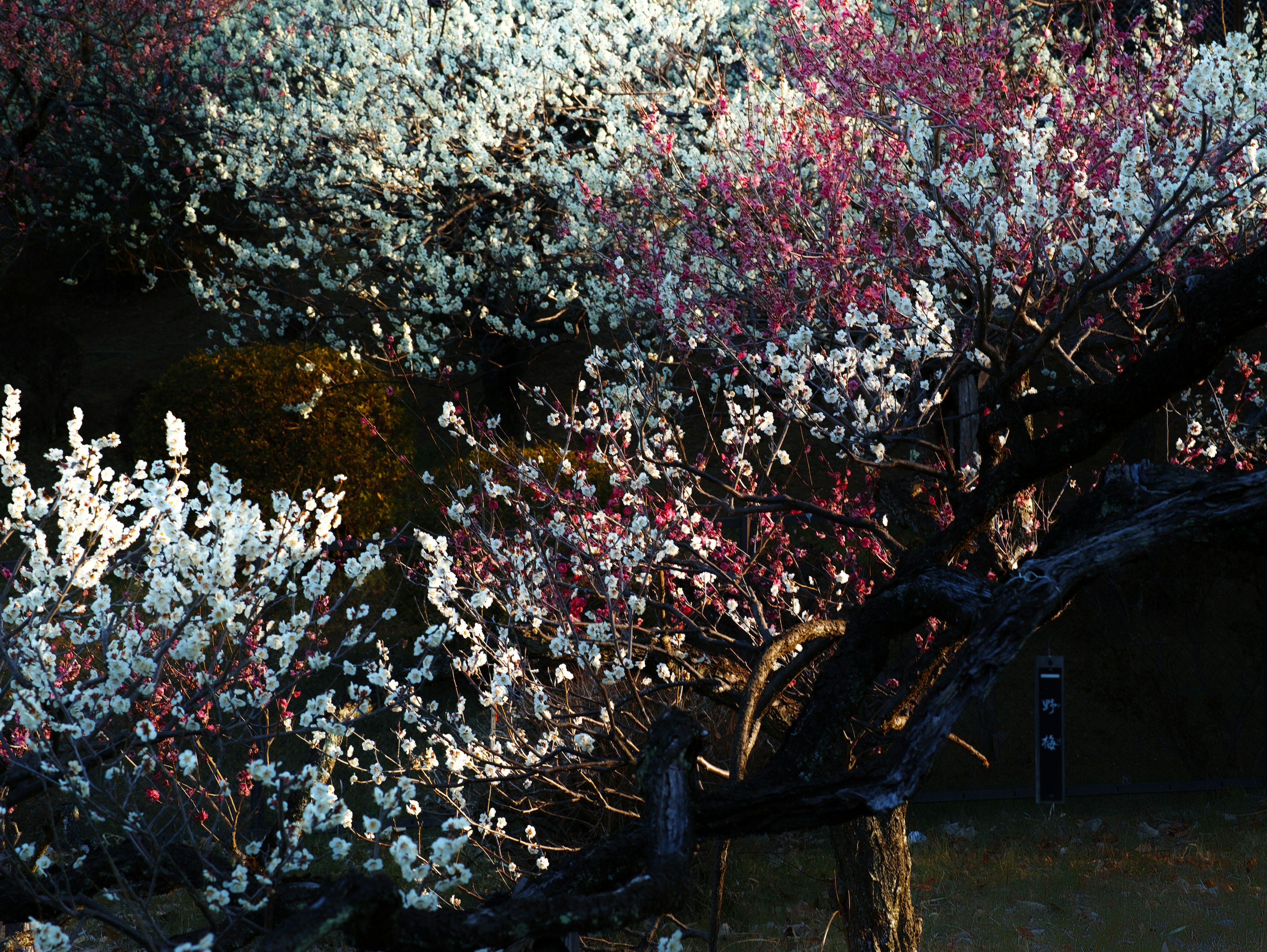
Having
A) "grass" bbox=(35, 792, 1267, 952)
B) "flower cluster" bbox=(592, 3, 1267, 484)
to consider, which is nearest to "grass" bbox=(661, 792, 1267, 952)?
"grass" bbox=(35, 792, 1267, 952)

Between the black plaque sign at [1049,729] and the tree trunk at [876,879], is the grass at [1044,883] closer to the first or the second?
the tree trunk at [876,879]

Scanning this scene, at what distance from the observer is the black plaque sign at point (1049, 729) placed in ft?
18.1

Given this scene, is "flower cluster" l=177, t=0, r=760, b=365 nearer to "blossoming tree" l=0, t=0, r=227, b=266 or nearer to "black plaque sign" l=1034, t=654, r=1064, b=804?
"blossoming tree" l=0, t=0, r=227, b=266

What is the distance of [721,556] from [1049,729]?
2.02m

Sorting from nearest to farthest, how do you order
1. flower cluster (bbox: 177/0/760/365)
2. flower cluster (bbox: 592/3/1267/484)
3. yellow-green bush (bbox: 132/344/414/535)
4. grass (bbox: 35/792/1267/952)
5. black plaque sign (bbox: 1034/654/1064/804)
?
black plaque sign (bbox: 1034/654/1064/804) → flower cluster (bbox: 592/3/1267/484) → grass (bbox: 35/792/1267/952) → yellow-green bush (bbox: 132/344/414/535) → flower cluster (bbox: 177/0/760/365)

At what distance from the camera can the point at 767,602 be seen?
6.49m

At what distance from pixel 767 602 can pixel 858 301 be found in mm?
2329

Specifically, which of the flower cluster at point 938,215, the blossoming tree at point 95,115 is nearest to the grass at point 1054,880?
the flower cluster at point 938,215

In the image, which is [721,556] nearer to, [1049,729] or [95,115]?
[1049,729]

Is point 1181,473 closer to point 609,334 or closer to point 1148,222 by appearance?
point 1148,222

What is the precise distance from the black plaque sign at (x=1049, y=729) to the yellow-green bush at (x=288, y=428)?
6.60 metres

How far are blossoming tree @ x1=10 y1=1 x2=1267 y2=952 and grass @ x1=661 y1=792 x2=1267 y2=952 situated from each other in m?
0.93

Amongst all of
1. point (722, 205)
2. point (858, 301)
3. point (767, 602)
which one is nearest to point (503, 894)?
point (767, 602)

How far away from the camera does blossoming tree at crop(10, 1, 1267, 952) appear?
2633 millimetres
